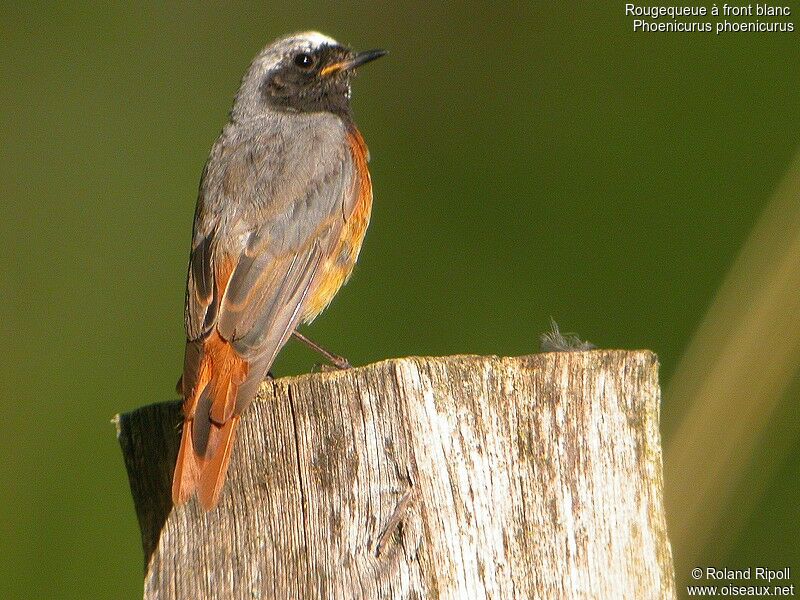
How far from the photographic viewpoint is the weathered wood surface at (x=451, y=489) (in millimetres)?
2617

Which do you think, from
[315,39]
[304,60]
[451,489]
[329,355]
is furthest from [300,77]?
[451,489]

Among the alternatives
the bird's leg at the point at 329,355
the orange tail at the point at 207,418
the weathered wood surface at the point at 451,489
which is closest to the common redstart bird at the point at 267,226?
the orange tail at the point at 207,418

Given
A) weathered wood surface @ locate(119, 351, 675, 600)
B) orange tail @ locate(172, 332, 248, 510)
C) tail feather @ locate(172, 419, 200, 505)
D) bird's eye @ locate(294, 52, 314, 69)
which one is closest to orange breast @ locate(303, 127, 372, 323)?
bird's eye @ locate(294, 52, 314, 69)

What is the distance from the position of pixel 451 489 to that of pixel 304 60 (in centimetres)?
307

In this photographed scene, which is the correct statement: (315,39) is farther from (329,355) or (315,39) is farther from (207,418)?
(207,418)

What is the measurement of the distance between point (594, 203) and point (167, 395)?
2.45 metres

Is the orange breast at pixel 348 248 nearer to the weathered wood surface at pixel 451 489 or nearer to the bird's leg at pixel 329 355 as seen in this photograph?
the bird's leg at pixel 329 355

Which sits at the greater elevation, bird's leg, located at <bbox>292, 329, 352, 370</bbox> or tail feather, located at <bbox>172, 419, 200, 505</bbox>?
bird's leg, located at <bbox>292, 329, 352, 370</bbox>

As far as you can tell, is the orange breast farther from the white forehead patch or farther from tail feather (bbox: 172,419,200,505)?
tail feather (bbox: 172,419,200,505)

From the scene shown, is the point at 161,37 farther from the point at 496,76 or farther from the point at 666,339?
the point at 666,339

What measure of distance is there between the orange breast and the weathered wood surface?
1.50 meters

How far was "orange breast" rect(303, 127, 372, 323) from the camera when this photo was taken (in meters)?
4.40

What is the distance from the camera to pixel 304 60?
5.21m

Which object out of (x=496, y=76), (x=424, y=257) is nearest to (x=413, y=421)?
(x=424, y=257)
